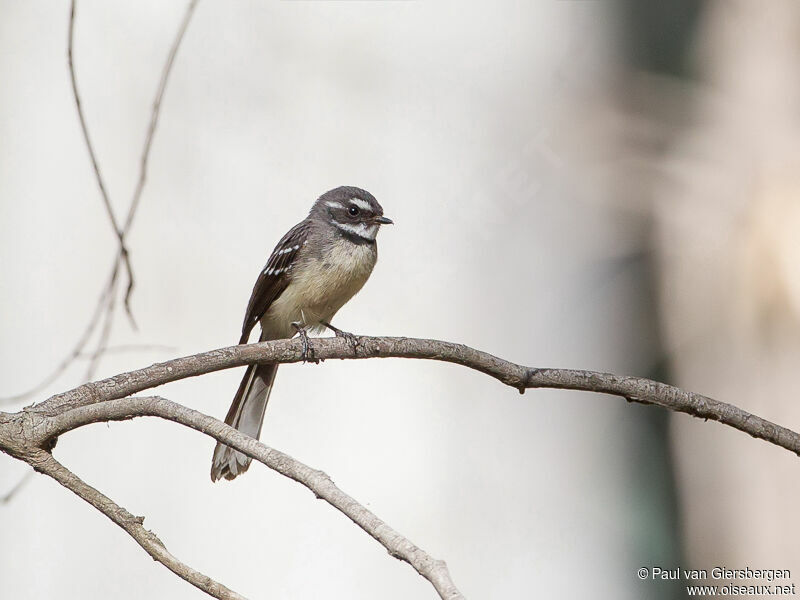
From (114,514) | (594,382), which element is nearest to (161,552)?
(114,514)

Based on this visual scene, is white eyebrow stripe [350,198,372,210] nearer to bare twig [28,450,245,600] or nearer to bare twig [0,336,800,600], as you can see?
bare twig [0,336,800,600]

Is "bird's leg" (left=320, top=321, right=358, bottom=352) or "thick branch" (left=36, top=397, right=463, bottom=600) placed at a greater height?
"bird's leg" (left=320, top=321, right=358, bottom=352)

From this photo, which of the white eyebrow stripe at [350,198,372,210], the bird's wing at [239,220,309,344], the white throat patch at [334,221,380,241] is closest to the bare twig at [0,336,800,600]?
the bird's wing at [239,220,309,344]

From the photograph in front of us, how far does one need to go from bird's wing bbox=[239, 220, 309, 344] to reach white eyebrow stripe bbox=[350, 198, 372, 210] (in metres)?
0.33

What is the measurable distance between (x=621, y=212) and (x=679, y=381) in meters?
1.33

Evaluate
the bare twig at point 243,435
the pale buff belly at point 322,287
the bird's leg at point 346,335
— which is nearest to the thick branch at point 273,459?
the bare twig at point 243,435

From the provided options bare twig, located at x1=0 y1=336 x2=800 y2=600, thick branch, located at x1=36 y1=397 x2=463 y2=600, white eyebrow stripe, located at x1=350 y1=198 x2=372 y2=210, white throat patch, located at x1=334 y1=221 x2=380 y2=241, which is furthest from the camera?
white eyebrow stripe, located at x1=350 y1=198 x2=372 y2=210

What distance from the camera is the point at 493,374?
325 cm

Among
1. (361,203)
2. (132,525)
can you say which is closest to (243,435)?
(132,525)

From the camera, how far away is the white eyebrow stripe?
5424 mm

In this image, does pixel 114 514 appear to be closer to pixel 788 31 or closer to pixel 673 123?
pixel 673 123

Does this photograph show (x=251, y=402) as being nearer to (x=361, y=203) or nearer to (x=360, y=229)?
(x=360, y=229)

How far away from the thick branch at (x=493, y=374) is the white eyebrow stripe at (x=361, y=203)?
213 centimetres

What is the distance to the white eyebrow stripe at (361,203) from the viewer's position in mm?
5424
